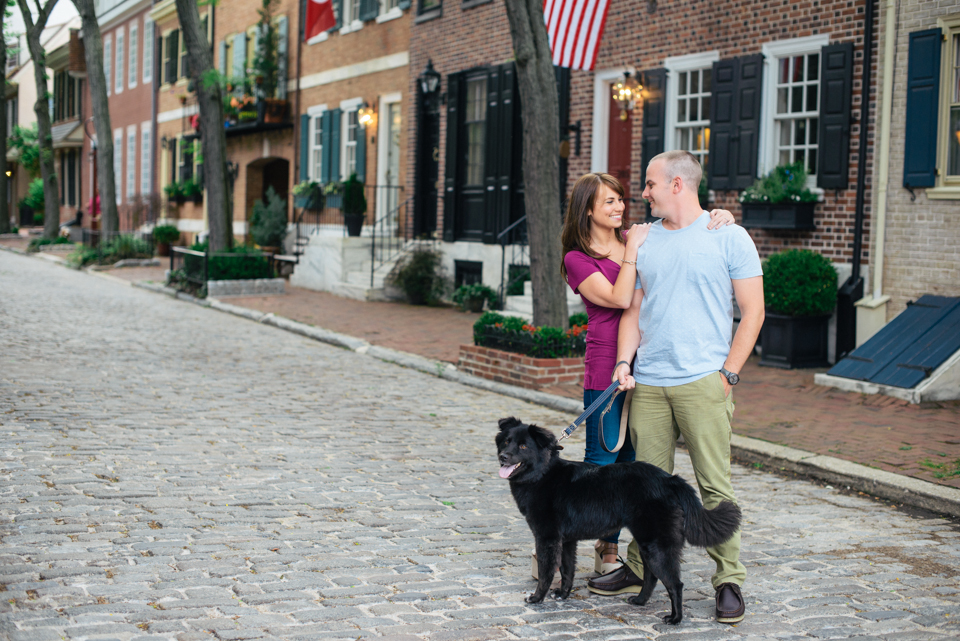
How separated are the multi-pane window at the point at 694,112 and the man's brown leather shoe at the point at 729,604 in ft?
32.6

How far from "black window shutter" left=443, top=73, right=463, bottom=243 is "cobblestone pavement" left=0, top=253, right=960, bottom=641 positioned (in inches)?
371

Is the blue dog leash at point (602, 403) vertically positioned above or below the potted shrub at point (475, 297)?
above

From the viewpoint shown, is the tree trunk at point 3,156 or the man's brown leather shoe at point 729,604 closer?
the man's brown leather shoe at point 729,604

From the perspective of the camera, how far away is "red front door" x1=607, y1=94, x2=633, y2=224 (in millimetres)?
14711

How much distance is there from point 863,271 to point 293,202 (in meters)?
16.2

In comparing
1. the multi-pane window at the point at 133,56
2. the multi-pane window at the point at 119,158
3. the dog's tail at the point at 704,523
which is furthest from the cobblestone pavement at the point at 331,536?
the multi-pane window at the point at 119,158

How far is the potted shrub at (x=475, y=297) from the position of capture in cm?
1659

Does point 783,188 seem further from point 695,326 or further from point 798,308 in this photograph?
point 695,326

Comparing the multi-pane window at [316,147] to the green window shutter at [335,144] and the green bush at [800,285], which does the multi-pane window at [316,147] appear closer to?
the green window shutter at [335,144]

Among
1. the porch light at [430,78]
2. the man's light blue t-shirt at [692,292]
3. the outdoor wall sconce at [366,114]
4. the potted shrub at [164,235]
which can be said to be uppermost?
the porch light at [430,78]

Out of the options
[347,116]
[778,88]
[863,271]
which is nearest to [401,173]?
[347,116]

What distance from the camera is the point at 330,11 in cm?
2138

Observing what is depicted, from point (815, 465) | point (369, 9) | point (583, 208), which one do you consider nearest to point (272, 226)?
point (369, 9)

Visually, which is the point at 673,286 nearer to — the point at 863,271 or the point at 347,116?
the point at 863,271
